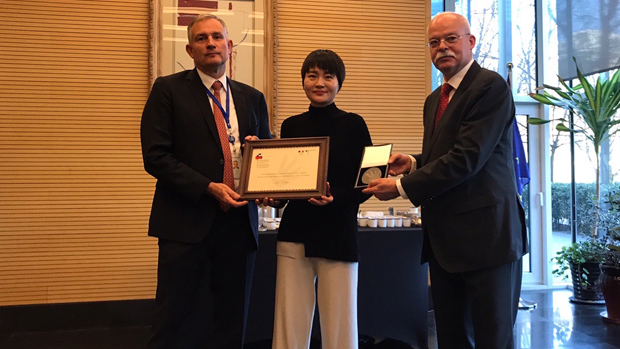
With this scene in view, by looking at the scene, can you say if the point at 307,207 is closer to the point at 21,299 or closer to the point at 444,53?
the point at 444,53

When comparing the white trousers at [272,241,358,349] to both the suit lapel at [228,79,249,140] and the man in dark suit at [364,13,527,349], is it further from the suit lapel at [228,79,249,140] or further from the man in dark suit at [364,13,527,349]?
the suit lapel at [228,79,249,140]

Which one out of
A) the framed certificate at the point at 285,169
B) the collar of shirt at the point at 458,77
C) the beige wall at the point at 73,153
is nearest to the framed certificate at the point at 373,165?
the framed certificate at the point at 285,169

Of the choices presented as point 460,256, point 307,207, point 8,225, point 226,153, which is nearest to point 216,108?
point 226,153

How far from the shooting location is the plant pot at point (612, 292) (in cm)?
476

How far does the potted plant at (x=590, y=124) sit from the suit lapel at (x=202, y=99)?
4.52m

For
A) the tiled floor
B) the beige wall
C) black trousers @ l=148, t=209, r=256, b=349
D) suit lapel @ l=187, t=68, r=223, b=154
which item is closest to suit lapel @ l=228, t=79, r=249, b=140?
suit lapel @ l=187, t=68, r=223, b=154

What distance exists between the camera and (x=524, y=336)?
4238 millimetres

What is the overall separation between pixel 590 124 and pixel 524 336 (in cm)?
274

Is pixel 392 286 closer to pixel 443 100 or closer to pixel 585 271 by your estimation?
pixel 443 100

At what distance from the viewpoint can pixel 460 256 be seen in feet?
6.66

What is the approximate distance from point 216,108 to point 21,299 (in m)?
3.18

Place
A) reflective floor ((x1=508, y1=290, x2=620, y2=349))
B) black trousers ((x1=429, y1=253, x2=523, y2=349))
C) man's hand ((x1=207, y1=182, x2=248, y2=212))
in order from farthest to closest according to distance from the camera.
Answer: reflective floor ((x1=508, y1=290, x2=620, y2=349))
man's hand ((x1=207, y1=182, x2=248, y2=212))
black trousers ((x1=429, y1=253, x2=523, y2=349))

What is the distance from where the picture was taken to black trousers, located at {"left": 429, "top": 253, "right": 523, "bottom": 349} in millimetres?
1991

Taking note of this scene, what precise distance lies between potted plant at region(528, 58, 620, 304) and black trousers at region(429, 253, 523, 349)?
386cm
